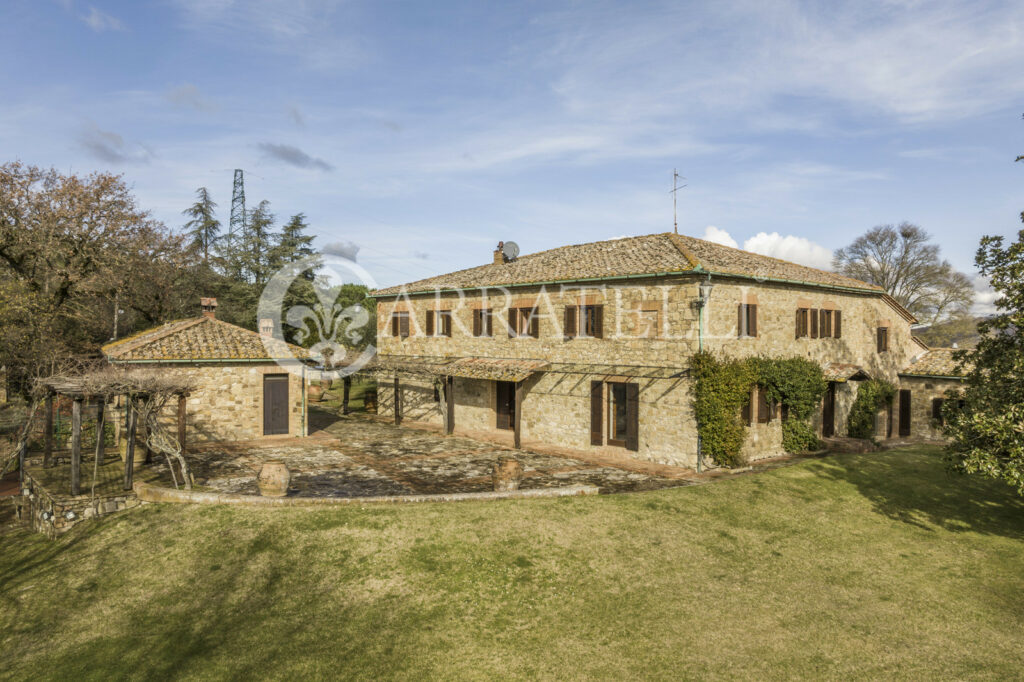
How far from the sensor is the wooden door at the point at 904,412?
925 inches

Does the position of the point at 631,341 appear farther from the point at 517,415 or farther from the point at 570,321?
the point at 517,415

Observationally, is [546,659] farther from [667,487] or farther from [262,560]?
[667,487]

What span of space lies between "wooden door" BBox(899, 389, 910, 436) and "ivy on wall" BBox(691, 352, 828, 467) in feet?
28.3

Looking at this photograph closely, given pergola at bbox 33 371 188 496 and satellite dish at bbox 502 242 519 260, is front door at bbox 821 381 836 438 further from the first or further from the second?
pergola at bbox 33 371 188 496

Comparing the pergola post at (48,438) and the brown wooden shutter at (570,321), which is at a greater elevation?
the brown wooden shutter at (570,321)

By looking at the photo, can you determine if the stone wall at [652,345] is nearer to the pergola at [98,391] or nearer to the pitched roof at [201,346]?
the pitched roof at [201,346]

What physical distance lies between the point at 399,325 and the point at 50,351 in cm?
1389

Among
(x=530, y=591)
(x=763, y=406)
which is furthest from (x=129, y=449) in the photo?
(x=763, y=406)

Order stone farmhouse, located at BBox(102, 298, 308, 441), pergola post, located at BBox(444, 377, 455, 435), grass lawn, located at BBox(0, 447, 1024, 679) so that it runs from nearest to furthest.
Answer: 1. grass lawn, located at BBox(0, 447, 1024, 679)
2. stone farmhouse, located at BBox(102, 298, 308, 441)
3. pergola post, located at BBox(444, 377, 455, 435)

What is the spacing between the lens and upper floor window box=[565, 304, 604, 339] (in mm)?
18089

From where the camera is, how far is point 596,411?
709 inches

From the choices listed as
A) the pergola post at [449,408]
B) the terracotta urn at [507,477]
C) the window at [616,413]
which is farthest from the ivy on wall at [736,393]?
the pergola post at [449,408]

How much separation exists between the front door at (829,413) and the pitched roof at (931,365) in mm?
5491

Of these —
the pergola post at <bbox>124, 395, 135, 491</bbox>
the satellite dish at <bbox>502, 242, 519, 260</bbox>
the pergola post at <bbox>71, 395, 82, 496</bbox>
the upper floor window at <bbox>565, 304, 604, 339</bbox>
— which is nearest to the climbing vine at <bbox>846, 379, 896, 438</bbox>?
the upper floor window at <bbox>565, 304, 604, 339</bbox>
